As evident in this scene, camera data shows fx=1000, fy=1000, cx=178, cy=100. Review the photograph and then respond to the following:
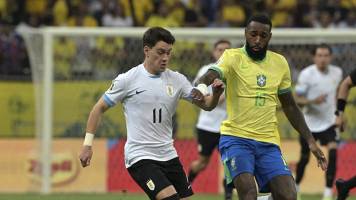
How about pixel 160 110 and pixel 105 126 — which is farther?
pixel 105 126

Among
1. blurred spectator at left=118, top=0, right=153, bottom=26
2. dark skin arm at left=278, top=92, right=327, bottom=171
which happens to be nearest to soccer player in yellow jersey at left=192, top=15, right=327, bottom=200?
dark skin arm at left=278, top=92, right=327, bottom=171

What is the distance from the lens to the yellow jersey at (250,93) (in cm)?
920

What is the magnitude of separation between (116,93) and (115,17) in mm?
12667

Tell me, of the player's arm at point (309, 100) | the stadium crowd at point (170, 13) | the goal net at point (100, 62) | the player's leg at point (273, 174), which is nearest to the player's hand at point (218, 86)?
the player's leg at point (273, 174)

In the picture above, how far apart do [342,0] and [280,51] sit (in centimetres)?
567

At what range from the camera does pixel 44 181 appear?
56.5 feet

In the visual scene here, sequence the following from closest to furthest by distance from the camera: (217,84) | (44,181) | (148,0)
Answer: (217,84), (44,181), (148,0)

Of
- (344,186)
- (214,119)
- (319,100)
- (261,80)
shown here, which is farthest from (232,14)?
(261,80)

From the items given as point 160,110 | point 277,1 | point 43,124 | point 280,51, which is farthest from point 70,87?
point 160,110

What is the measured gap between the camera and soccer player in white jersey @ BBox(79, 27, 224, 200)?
9.09 meters

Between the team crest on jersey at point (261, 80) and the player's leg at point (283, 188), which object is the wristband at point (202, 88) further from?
the player's leg at point (283, 188)

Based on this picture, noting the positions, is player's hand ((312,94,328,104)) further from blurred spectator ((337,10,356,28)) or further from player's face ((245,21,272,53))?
blurred spectator ((337,10,356,28))

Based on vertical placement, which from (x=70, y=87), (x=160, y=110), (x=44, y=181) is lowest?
(x=44, y=181)

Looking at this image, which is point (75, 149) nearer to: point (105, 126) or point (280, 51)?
point (105, 126)
